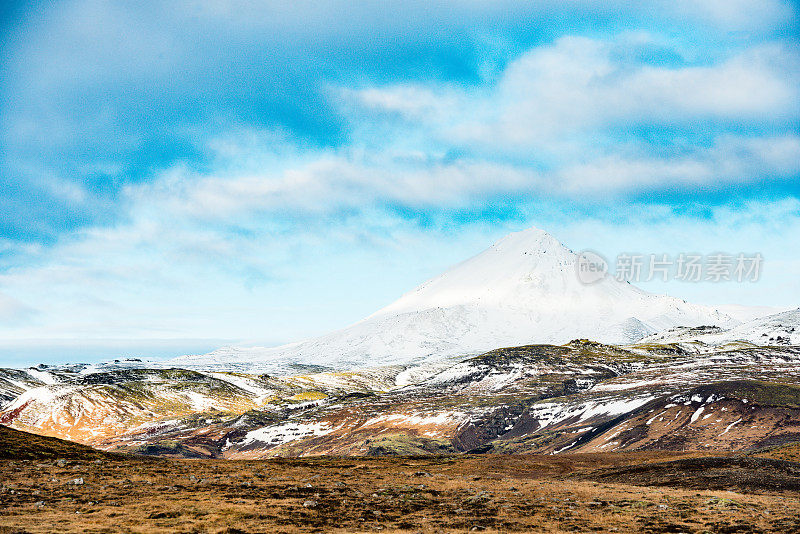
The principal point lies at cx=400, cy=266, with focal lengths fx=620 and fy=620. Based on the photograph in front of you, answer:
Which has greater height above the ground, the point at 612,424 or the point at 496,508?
the point at 496,508

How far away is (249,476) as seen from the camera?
2429 inches

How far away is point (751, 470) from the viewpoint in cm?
7038

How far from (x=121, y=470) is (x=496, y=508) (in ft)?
120

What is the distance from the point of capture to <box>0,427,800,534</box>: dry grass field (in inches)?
1533

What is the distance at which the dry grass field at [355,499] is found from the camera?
128 ft

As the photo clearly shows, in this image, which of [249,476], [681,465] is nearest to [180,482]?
[249,476]

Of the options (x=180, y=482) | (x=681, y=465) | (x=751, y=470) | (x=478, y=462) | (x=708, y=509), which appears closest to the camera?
(x=708, y=509)

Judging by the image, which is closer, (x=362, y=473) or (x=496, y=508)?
(x=496, y=508)

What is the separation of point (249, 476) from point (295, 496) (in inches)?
558

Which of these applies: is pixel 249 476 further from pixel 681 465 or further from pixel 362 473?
pixel 681 465

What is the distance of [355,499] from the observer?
1922 inches

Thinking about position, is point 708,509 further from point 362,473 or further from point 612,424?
point 612,424

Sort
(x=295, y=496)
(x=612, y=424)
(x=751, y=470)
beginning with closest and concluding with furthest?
(x=295, y=496), (x=751, y=470), (x=612, y=424)

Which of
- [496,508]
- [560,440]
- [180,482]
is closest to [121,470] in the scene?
[180,482]
